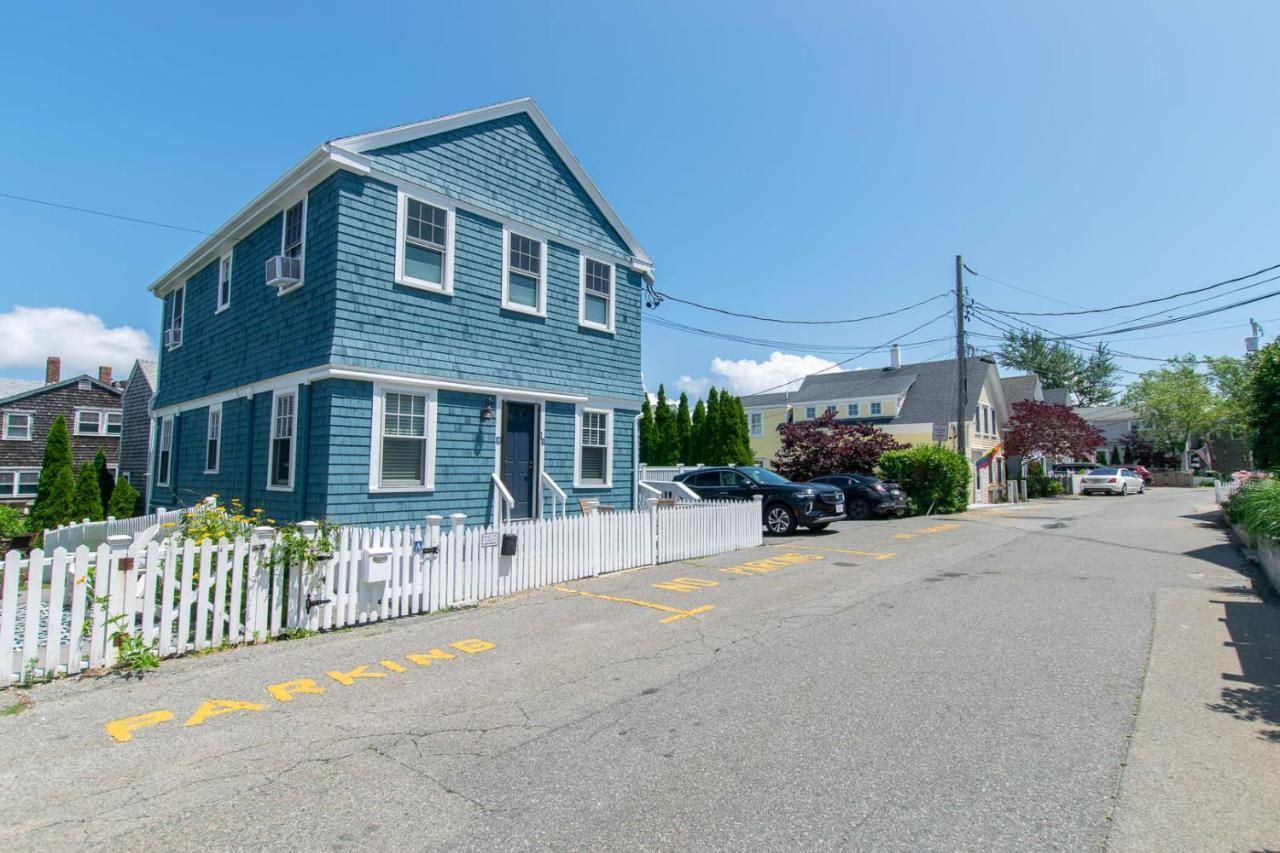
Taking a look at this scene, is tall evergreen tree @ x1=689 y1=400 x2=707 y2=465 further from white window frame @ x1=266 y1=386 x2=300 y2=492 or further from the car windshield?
white window frame @ x1=266 y1=386 x2=300 y2=492

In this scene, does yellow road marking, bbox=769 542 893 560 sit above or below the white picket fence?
below

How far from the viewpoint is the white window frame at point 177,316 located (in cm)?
1661

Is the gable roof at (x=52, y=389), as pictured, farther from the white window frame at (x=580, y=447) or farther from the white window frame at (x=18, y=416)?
the white window frame at (x=580, y=447)

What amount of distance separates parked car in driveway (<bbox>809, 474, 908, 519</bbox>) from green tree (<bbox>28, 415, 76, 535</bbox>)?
77.6 feet

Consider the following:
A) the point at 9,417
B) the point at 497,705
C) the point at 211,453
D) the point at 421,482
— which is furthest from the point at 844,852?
the point at 9,417

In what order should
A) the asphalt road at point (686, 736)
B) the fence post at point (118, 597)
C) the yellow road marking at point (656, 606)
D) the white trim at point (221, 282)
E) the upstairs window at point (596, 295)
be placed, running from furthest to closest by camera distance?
the upstairs window at point (596, 295)
the white trim at point (221, 282)
the yellow road marking at point (656, 606)
the fence post at point (118, 597)
the asphalt road at point (686, 736)

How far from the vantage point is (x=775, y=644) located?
6.70 m

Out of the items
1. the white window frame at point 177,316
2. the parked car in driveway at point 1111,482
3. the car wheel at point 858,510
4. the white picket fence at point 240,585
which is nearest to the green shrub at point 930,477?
the car wheel at point 858,510

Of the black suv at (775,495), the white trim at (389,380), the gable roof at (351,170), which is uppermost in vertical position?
the gable roof at (351,170)

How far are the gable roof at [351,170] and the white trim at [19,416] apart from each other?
992 inches

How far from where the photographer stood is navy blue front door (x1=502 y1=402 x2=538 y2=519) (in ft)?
41.5

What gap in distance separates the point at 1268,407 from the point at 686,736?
64.8 ft

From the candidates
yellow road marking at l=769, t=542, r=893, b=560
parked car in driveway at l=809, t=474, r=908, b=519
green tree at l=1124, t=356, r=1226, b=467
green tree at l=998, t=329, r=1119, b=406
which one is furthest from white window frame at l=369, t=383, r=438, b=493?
green tree at l=998, t=329, r=1119, b=406

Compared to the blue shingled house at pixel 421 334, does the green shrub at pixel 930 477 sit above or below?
below
